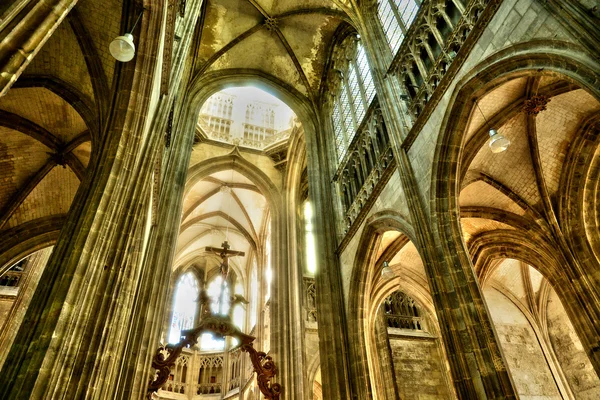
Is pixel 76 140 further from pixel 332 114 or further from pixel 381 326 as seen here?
pixel 381 326

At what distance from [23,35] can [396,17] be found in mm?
9070

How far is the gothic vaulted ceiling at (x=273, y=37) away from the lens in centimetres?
1450

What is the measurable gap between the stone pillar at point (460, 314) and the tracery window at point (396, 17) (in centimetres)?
322

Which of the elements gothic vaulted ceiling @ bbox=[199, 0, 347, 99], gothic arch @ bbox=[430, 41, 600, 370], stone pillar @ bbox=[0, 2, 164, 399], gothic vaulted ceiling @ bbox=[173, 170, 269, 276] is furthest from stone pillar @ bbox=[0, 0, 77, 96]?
gothic vaulted ceiling @ bbox=[173, 170, 269, 276]

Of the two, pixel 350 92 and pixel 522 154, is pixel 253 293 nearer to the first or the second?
pixel 350 92

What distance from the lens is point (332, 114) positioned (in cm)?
1472

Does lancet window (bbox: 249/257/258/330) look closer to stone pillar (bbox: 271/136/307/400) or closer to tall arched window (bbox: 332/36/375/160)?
stone pillar (bbox: 271/136/307/400)

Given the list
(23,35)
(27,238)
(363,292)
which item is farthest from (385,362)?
(23,35)

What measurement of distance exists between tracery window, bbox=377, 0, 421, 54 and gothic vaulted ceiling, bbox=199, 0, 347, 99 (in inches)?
106

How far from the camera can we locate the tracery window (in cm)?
973

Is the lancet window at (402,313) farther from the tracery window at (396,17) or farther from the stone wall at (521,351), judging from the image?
the tracery window at (396,17)

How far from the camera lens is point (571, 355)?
13.6 meters

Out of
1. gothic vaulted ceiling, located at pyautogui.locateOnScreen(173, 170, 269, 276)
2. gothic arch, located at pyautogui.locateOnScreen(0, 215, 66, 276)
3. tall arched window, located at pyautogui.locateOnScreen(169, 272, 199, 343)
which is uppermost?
gothic vaulted ceiling, located at pyautogui.locateOnScreen(173, 170, 269, 276)

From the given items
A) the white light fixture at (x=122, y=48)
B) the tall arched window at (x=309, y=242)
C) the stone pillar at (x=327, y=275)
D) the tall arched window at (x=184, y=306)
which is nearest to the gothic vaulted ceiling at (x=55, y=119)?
the white light fixture at (x=122, y=48)
